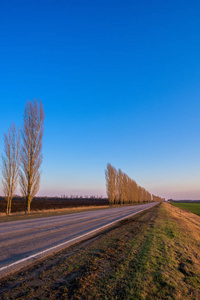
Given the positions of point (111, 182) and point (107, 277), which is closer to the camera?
point (107, 277)

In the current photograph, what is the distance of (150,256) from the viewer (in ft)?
17.5

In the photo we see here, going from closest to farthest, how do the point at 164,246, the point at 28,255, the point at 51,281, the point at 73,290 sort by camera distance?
the point at 73,290, the point at 51,281, the point at 28,255, the point at 164,246

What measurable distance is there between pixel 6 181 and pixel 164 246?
1702cm

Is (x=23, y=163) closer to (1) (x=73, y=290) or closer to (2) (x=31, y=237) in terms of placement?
(2) (x=31, y=237)

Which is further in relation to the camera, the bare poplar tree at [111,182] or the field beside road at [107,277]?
the bare poplar tree at [111,182]

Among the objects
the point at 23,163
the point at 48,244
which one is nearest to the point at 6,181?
the point at 23,163

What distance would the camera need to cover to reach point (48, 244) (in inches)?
246

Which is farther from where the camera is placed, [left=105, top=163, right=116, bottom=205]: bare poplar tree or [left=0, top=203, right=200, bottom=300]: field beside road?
[left=105, top=163, right=116, bottom=205]: bare poplar tree

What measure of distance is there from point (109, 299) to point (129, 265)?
5.77 ft

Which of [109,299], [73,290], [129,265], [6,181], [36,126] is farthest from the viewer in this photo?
[36,126]

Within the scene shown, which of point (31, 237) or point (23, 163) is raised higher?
point (23, 163)

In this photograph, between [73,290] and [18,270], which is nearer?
[73,290]

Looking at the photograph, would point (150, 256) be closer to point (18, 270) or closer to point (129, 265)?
point (129, 265)

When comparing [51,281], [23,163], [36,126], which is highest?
[36,126]
